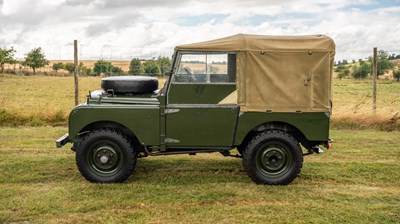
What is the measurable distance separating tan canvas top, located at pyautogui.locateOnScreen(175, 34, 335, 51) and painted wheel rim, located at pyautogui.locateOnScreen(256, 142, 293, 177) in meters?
1.51

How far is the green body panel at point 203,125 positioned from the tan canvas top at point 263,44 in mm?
915

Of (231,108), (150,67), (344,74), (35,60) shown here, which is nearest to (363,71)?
(344,74)

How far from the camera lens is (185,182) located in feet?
23.6

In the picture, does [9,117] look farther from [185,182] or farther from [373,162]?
[373,162]

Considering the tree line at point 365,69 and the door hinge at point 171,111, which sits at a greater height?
the tree line at point 365,69

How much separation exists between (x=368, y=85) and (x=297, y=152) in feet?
147

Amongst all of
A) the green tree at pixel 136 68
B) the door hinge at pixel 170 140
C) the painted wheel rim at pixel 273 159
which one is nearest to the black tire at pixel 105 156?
the door hinge at pixel 170 140

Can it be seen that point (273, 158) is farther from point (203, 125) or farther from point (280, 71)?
point (280, 71)

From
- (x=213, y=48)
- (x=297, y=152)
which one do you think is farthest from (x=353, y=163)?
(x=213, y=48)

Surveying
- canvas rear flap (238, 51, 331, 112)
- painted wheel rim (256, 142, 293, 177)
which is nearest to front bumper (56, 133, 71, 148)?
canvas rear flap (238, 51, 331, 112)

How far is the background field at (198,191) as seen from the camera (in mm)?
5617

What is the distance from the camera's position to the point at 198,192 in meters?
6.60

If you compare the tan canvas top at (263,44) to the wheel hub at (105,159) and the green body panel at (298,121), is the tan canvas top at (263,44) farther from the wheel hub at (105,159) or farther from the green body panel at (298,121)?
the wheel hub at (105,159)

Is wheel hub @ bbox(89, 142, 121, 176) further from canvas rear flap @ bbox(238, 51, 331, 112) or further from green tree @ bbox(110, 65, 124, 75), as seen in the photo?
green tree @ bbox(110, 65, 124, 75)
